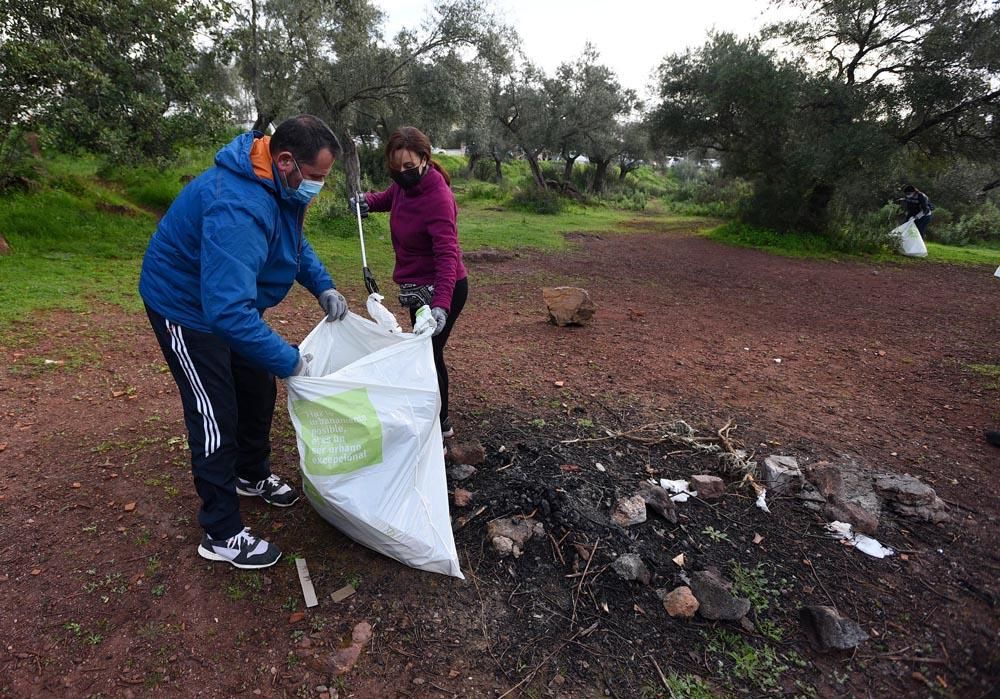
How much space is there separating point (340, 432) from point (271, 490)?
0.80 metres

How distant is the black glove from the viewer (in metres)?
2.93

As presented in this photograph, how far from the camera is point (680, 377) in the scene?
468 cm

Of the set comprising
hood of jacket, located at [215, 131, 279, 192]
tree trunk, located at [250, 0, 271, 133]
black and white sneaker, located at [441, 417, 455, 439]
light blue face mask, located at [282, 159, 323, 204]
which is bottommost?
black and white sneaker, located at [441, 417, 455, 439]

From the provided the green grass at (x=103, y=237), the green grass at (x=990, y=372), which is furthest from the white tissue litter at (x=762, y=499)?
the green grass at (x=103, y=237)

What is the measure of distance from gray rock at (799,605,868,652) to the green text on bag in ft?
5.73

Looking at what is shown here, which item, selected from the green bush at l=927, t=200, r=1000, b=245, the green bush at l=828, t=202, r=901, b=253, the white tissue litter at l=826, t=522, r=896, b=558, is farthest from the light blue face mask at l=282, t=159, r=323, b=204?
the green bush at l=927, t=200, r=1000, b=245

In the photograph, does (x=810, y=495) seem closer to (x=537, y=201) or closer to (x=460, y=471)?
(x=460, y=471)

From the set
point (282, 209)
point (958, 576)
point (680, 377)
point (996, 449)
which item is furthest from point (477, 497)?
point (996, 449)

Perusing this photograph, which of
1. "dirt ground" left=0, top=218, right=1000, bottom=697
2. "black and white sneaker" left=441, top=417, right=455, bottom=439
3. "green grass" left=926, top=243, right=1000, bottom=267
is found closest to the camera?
"dirt ground" left=0, top=218, right=1000, bottom=697

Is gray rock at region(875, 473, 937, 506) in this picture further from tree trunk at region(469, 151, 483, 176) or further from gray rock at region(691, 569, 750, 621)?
tree trunk at region(469, 151, 483, 176)

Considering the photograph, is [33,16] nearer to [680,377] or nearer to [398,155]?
[398,155]

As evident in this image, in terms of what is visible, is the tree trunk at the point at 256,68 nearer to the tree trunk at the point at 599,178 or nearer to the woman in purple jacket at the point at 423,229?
the woman in purple jacket at the point at 423,229

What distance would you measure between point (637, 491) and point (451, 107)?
39.6 feet

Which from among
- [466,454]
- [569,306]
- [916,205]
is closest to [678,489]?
[466,454]
